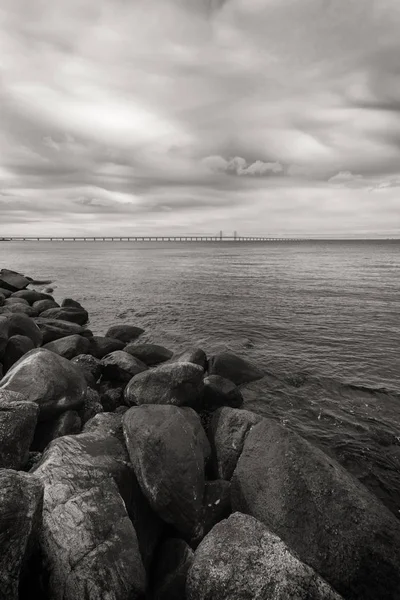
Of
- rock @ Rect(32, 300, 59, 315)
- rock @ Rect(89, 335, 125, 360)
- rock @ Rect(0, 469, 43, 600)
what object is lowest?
rock @ Rect(89, 335, 125, 360)

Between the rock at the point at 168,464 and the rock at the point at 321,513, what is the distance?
0.84 metres

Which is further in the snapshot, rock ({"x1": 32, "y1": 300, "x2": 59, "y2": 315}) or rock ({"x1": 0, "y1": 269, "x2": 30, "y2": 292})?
A: rock ({"x1": 0, "y1": 269, "x2": 30, "y2": 292})

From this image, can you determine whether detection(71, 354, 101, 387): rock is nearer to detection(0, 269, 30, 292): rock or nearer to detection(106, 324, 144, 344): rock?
detection(106, 324, 144, 344): rock

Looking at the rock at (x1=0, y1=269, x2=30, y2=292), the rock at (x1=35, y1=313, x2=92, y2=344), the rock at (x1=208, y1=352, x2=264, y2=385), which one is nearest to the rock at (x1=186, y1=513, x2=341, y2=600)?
the rock at (x1=208, y1=352, x2=264, y2=385)

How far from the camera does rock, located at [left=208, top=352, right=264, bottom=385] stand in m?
13.2

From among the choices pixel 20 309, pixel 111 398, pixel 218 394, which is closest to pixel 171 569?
pixel 218 394

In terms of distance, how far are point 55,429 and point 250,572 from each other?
5.72 metres

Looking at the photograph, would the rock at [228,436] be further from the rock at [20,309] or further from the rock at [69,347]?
the rock at [20,309]

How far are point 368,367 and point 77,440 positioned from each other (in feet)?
43.1

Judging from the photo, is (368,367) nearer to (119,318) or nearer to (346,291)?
(119,318)

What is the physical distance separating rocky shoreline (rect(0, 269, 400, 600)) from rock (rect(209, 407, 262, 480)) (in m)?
0.03

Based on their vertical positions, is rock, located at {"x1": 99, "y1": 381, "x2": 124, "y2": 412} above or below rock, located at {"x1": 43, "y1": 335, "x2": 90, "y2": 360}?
below

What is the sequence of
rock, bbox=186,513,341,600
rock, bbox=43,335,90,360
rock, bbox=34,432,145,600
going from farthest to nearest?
1. rock, bbox=43,335,90,360
2. rock, bbox=34,432,145,600
3. rock, bbox=186,513,341,600

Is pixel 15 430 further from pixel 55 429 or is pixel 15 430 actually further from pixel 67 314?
pixel 67 314
